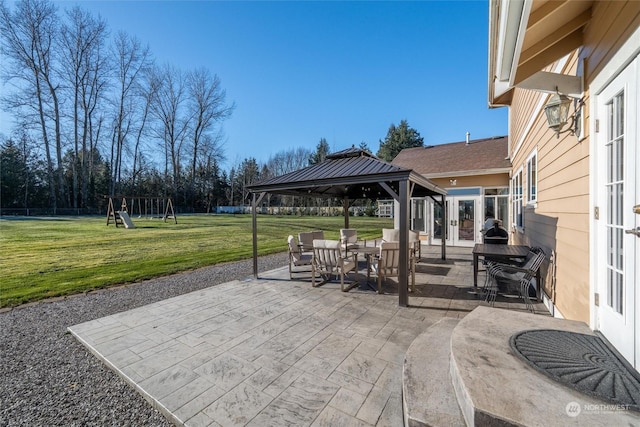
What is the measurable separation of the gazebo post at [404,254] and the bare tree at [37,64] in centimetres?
3815

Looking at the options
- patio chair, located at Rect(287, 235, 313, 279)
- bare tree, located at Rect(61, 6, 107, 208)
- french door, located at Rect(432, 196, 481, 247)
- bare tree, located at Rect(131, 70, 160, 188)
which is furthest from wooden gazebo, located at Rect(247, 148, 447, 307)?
bare tree, located at Rect(131, 70, 160, 188)

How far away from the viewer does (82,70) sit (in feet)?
99.1

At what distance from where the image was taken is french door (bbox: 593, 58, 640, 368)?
71.9 inches

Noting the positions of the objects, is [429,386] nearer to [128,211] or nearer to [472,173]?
[472,173]

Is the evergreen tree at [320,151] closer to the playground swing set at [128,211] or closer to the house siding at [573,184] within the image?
the playground swing set at [128,211]

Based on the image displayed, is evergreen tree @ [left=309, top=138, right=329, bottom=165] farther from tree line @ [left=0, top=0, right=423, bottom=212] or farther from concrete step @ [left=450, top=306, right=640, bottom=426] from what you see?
concrete step @ [left=450, top=306, right=640, bottom=426]

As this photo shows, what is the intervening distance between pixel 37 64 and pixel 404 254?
40.9 meters

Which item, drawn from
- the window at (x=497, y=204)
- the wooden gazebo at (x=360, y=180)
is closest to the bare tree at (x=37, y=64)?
the wooden gazebo at (x=360, y=180)

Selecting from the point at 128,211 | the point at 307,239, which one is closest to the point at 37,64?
the point at 128,211

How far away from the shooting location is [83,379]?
262 centimetres

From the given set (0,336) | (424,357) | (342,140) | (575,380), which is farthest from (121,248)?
(342,140)

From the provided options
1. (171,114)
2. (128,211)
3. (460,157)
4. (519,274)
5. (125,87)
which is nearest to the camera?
(519,274)

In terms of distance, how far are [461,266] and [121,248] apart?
11920 mm

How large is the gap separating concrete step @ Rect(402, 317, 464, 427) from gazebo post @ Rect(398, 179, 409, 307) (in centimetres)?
145
